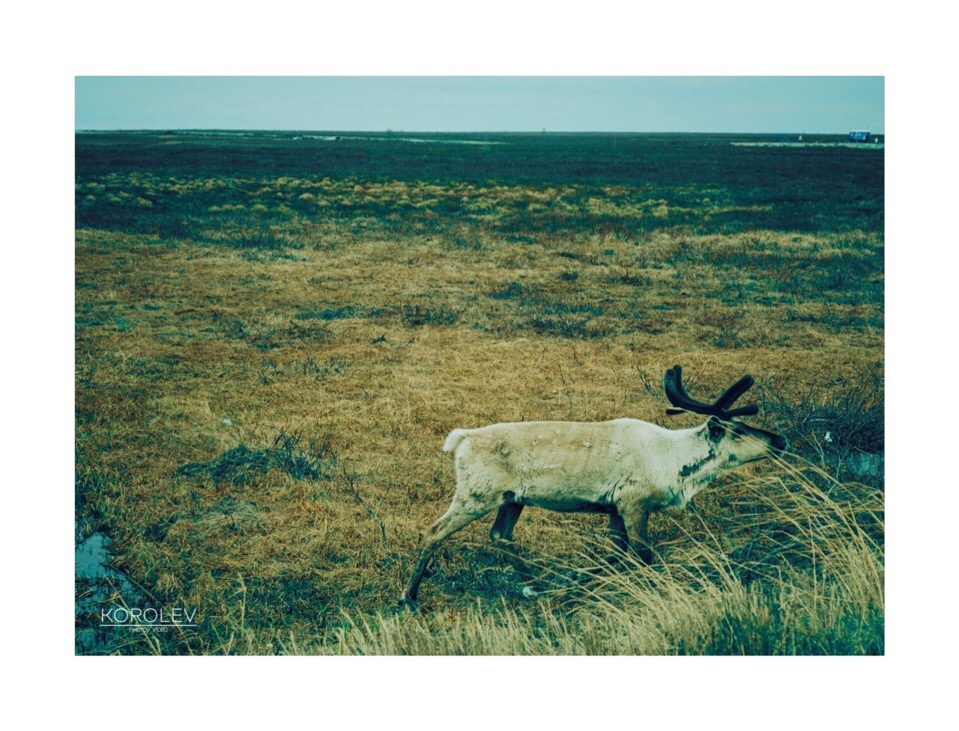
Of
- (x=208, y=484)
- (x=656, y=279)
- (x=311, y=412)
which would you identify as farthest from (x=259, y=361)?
(x=656, y=279)

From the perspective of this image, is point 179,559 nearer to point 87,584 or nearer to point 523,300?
point 87,584

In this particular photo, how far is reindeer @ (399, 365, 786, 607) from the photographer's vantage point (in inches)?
158

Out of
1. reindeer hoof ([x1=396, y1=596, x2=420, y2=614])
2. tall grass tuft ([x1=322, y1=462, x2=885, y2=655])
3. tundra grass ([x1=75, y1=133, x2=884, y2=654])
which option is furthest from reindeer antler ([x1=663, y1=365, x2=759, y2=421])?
reindeer hoof ([x1=396, y1=596, x2=420, y2=614])

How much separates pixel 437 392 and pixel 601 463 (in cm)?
246

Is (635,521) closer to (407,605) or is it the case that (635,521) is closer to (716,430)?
(716,430)

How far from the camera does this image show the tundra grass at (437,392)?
4.10m

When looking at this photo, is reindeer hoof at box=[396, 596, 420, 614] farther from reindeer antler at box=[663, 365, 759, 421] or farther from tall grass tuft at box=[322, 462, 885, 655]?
reindeer antler at box=[663, 365, 759, 421]

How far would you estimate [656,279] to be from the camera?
7.89m

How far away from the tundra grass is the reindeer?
1.10ft

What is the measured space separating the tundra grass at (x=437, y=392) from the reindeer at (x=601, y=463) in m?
0.34

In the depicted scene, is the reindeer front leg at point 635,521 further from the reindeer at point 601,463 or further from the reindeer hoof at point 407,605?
the reindeer hoof at point 407,605

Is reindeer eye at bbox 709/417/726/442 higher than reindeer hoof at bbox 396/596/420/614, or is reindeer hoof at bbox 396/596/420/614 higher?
reindeer eye at bbox 709/417/726/442

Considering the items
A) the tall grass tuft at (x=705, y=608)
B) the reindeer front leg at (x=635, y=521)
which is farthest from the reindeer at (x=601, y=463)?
the tall grass tuft at (x=705, y=608)

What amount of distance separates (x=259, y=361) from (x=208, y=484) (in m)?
1.86
